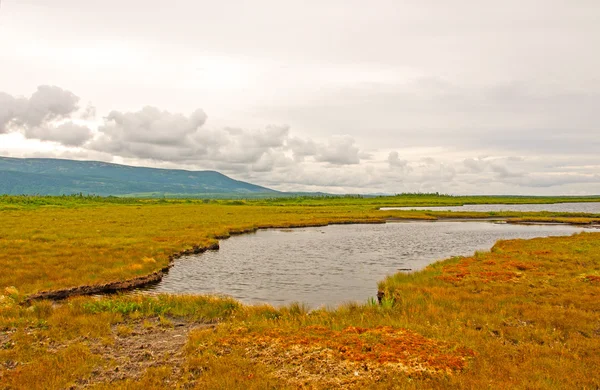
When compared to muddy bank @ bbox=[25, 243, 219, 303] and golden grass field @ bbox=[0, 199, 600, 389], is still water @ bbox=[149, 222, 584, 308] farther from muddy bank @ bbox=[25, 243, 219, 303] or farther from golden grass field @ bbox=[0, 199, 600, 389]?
golden grass field @ bbox=[0, 199, 600, 389]

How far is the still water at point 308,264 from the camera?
2809cm

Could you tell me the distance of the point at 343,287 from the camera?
29344 mm

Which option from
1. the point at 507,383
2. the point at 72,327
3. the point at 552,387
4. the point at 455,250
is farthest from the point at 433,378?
the point at 455,250

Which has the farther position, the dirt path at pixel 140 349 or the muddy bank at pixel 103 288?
the muddy bank at pixel 103 288

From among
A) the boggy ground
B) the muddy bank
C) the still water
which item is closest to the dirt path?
the boggy ground

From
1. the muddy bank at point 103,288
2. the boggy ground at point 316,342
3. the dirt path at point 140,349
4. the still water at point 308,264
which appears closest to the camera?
the boggy ground at point 316,342

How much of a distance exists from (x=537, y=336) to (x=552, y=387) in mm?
4834

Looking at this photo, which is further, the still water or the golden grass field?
the still water

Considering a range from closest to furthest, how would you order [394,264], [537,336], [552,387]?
[552,387]
[537,336]
[394,264]

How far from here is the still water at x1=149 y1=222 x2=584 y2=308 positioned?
28094 millimetres

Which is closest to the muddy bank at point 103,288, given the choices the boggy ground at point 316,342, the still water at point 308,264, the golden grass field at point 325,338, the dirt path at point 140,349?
the golden grass field at point 325,338

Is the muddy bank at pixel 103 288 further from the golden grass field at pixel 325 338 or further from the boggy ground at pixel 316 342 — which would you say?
the boggy ground at pixel 316 342

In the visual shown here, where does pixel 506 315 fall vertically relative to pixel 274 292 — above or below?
above

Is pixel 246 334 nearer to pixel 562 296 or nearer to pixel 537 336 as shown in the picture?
pixel 537 336
